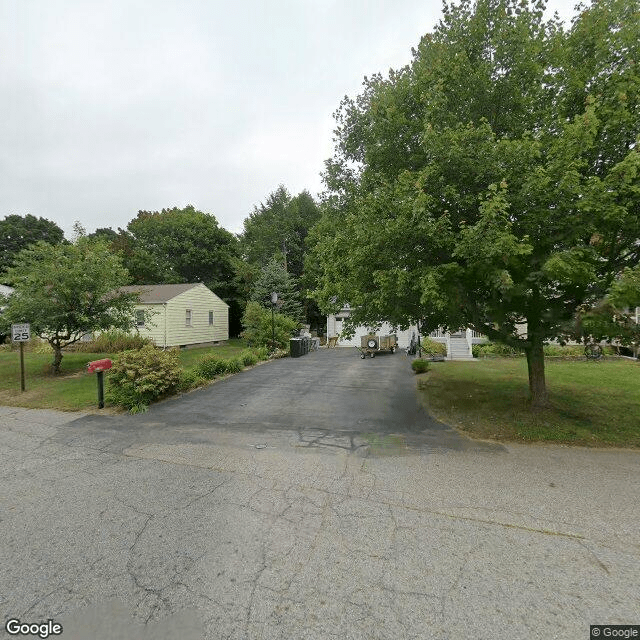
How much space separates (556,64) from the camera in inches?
245

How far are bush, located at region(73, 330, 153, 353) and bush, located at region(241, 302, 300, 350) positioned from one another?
17.3ft

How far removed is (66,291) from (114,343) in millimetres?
6622

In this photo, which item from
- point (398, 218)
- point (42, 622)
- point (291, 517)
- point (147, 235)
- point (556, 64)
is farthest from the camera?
point (147, 235)

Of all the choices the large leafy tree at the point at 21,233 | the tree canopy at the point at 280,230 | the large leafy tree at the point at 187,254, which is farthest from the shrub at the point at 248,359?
the large leafy tree at the point at 21,233

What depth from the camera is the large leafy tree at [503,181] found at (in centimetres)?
507

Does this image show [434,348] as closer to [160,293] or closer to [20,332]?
[160,293]

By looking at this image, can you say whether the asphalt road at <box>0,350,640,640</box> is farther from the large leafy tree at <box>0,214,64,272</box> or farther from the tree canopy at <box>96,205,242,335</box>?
the large leafy tree at <box>0,214,64,272</box>

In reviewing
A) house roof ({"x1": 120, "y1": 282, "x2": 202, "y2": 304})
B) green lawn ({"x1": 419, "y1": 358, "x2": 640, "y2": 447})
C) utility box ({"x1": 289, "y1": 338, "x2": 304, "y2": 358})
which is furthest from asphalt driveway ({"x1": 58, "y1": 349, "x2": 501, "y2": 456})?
house roof ({"x1": 120, "y1": 282, "x2": 202, "y2": 304})

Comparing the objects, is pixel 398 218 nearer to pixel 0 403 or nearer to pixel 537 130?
pixel 537 130

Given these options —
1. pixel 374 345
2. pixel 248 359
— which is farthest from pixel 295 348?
pixel 374 345

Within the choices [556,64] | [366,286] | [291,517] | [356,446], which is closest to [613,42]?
[556,64]

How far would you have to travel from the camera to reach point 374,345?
1862 cm

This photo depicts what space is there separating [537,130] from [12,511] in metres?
9.97

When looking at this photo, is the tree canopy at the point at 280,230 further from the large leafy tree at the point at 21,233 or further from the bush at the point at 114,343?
the large leafy tree at the point at 21,233
